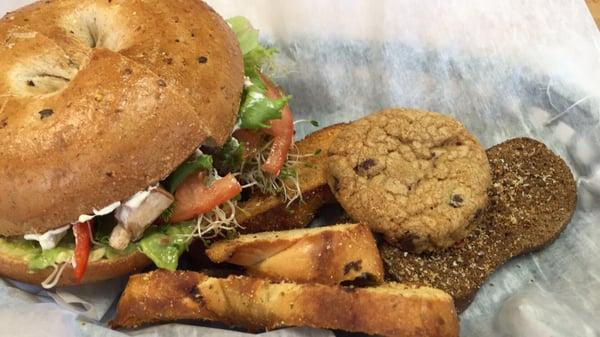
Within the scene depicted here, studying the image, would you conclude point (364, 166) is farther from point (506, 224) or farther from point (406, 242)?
point (506, 224)

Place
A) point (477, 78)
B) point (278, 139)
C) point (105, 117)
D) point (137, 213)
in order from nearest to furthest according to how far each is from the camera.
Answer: point (105, 117) < point (137, 213) < point (278, 139) < point (477, 78)

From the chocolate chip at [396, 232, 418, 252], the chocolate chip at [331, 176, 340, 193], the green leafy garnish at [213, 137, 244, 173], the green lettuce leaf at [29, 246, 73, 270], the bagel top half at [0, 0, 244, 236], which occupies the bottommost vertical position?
the chocolate chip at [396, 232, 418, 252]

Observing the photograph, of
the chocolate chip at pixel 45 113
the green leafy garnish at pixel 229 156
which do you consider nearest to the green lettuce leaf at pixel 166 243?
the green leafy garnish at pixel 229 156

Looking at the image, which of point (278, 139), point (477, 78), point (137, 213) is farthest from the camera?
point (477, 78)

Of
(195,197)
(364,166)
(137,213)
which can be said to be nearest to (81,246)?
(137,213)

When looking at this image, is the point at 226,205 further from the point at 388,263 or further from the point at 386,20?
the point at 386,20

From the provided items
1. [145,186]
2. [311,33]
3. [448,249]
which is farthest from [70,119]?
[311,33]

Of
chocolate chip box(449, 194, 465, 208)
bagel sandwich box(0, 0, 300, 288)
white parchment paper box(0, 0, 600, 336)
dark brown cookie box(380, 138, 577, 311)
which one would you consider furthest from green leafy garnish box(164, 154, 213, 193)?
chocolate chip box(449, 194, 465, 208)

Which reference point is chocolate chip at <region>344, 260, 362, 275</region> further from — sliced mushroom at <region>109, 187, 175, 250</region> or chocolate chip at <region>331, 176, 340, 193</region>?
sliced mushroom at <region>109, 187, 175, 250</region>
